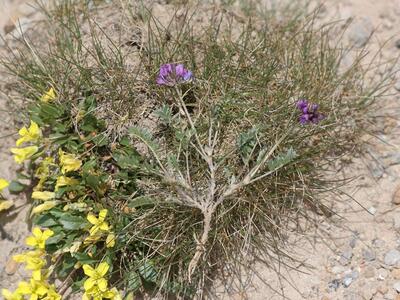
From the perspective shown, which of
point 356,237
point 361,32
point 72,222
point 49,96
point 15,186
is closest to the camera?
point 72,222

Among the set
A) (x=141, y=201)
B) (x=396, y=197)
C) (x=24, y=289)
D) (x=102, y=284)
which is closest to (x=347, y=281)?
(x=396, y=197)

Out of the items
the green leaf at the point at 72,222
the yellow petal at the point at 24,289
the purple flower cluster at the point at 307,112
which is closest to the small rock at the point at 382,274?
the purple flower cluster at the point at 307,112

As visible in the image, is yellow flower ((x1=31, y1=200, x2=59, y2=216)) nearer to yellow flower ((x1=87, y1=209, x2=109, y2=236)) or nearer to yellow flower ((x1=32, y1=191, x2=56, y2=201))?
yellow flower ((x1=32, y1=191, x2=56, y2=201))

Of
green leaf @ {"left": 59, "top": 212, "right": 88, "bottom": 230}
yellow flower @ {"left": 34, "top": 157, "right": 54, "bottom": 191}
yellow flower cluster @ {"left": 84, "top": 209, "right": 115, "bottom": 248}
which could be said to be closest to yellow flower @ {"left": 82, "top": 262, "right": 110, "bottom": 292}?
yellow flower cluster @ {"left": 84, "top": 209, "right": 115, "bottom": 248}

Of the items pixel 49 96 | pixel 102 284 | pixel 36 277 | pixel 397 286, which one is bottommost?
pixel 397 286

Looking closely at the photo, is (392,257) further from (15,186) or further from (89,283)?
(15,186)

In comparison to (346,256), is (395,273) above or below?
below
